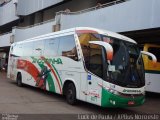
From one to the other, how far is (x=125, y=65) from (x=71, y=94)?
274cm

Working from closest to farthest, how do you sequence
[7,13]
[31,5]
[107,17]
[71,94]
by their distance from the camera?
[71,94] → [107,17] → [31,5] → [7,13]

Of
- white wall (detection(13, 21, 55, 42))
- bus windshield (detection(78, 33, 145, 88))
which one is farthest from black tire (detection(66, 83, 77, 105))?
white wall (detection(13, 21, 55, 42))

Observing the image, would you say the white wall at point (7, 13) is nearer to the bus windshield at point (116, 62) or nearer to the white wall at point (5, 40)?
the white wall at point (5, 40)

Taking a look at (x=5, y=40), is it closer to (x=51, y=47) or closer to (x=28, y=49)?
(x=28, y=49)

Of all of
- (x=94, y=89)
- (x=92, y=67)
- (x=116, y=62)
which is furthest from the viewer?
(x=92, y=67)

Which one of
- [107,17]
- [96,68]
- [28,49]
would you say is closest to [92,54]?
[96,68]

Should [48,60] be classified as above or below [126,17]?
below

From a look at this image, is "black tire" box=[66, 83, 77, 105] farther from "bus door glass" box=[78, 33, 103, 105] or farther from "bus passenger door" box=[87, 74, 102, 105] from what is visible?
"bus passenger door" box=[87, 74, 102, 105]

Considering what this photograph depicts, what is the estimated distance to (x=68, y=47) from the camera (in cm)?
1358

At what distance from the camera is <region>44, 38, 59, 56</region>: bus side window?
14945 mm

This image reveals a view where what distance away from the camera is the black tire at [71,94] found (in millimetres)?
12830

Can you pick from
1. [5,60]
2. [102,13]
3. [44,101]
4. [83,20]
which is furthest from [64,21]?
[5,60]

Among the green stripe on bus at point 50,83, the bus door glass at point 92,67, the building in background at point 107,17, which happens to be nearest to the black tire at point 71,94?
the bus door glass at point 92,67

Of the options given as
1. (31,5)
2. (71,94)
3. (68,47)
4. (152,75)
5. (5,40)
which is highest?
(31,5)
